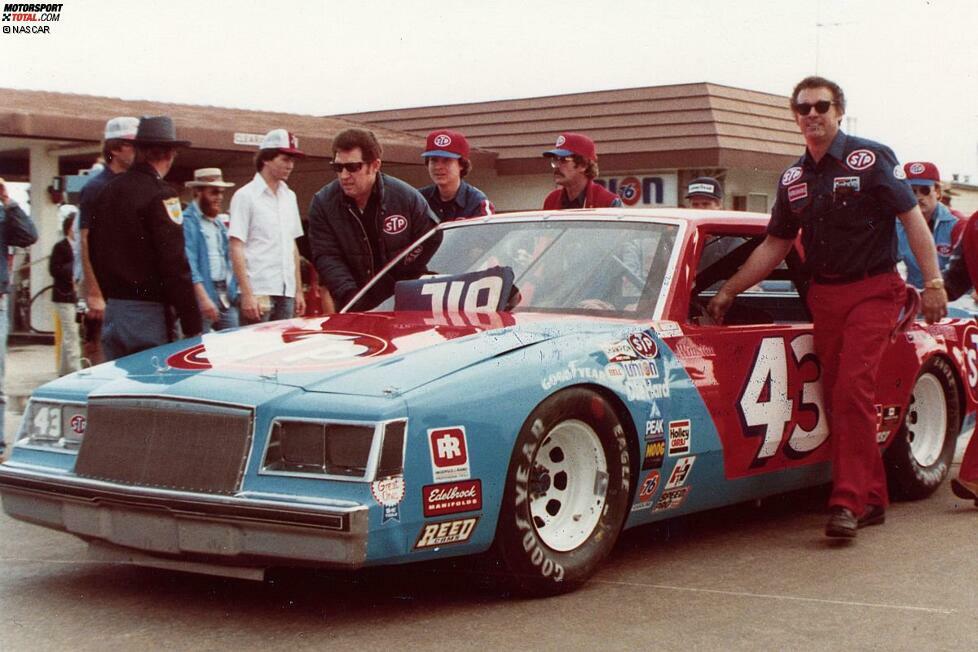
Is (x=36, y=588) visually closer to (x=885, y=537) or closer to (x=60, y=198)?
(x=885, y=537)

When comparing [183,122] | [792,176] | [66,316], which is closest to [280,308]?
[66,316]

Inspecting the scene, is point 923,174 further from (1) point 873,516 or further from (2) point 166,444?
(2) point 166,444

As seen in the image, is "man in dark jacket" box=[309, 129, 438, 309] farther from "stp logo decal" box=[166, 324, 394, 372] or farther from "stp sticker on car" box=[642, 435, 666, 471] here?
"stp sticker on car" box=[642, 435, 666, 471]

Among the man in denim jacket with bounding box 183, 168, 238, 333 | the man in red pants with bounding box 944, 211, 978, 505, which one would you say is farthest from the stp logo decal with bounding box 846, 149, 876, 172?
the man in denim jacket with bounding box 183, 168, 238, 333

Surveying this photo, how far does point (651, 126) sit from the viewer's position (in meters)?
19.3

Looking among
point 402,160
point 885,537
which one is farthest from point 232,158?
point 885,537

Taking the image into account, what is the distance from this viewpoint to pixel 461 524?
13.3 ft

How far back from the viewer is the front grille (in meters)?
3.95

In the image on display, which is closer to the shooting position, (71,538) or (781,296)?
(71,538)

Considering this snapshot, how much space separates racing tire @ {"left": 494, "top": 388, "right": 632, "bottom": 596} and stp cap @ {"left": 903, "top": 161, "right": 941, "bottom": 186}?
4.94m

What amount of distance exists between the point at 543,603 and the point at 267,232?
166 inches

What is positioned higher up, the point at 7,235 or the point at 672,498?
the point at 7,235

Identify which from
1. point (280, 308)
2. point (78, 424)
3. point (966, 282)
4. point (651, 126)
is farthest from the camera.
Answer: point (651, 126)

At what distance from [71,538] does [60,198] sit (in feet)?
40.8
